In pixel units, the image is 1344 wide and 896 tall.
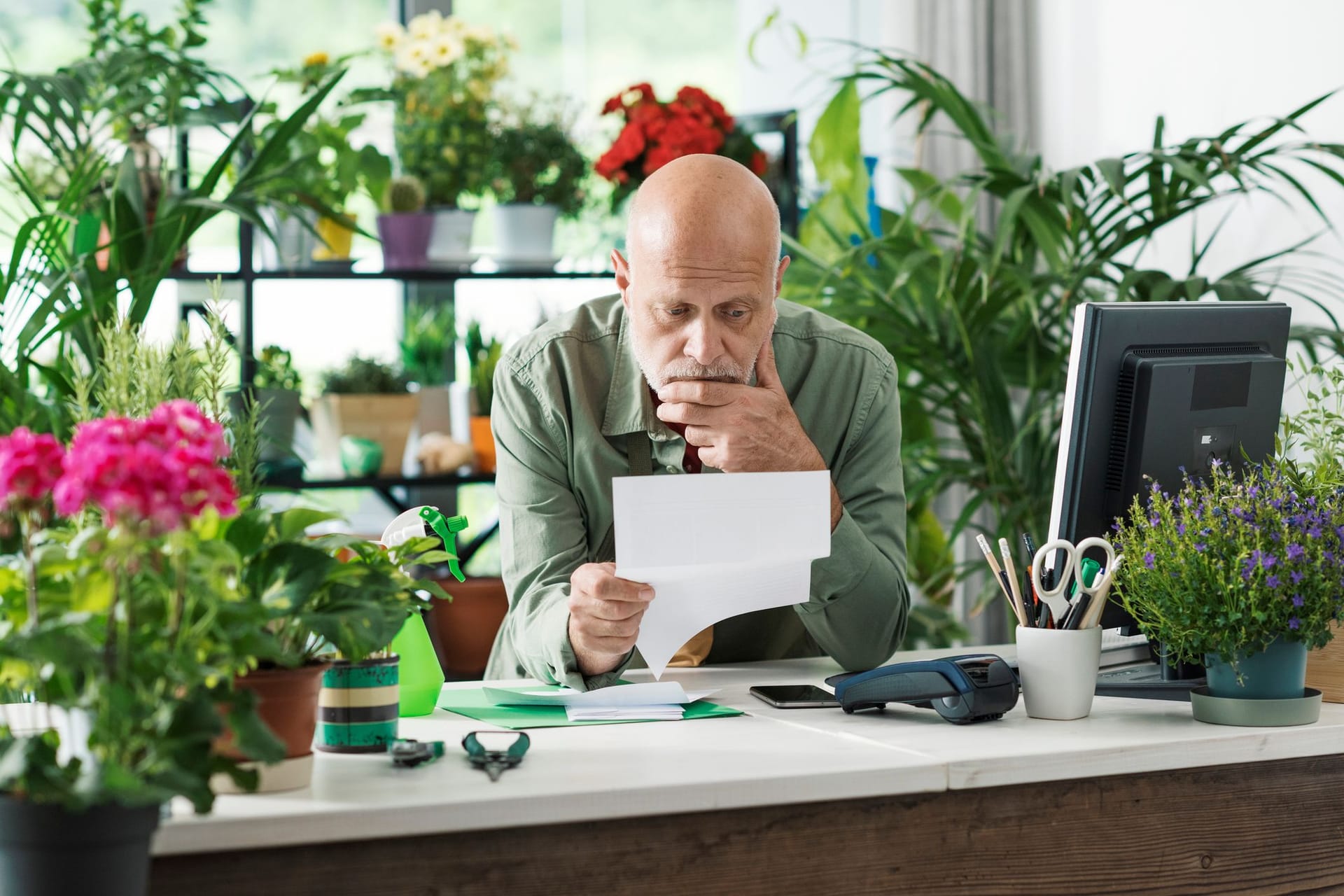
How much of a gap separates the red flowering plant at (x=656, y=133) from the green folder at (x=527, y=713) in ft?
6.02

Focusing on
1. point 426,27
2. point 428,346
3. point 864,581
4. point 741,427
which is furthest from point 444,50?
point 864,581

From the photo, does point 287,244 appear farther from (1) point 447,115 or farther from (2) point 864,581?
(2) point 864,581

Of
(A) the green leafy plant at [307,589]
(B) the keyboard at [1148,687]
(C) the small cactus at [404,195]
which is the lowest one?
(B) the keyboard at [1148,687]

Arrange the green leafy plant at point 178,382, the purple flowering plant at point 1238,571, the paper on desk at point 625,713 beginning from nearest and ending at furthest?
1. the green leafy plant at point 178,382
2. the purple flowering plant at point 1238,571
3. the paper on desk at point 625,713

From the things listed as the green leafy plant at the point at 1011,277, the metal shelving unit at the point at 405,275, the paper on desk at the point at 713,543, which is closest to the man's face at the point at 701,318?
the paper on desk at the point at 713,543

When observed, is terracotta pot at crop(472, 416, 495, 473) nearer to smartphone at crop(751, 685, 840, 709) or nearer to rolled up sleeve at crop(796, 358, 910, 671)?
rolled up sleeve at crop(796, 358, 910, 671)

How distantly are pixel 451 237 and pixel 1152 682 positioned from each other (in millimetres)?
2042

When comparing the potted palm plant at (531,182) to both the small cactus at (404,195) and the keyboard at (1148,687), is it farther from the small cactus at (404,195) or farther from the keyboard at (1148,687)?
the keyboard at (1148,687)

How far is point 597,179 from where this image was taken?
3.58 metres

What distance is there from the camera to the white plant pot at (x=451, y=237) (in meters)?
3.08

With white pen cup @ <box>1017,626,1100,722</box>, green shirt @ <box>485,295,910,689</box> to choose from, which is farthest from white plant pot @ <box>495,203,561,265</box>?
white pen cup @ <box>1017,626,1100,722</box>

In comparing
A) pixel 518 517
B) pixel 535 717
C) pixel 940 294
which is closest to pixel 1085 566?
pixel 535 717

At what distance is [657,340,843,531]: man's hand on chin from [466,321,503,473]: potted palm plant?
1.48 metres

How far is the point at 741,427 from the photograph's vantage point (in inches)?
63.7
